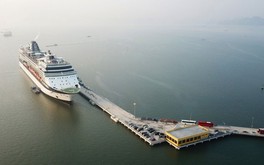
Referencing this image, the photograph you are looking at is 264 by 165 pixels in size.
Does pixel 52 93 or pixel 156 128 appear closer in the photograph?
pixel 156 128

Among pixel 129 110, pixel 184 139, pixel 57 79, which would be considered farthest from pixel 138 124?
pixel 57 79

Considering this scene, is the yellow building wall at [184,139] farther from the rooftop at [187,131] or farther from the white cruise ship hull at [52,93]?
the white cruise ship hull at [52,93]

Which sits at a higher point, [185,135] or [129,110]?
[185,135]

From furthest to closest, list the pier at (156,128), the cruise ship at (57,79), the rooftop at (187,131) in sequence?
the cruise ship at (57,79), the pier at (156,128), the rooftop at (187,131)

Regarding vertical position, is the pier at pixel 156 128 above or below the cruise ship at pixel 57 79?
below

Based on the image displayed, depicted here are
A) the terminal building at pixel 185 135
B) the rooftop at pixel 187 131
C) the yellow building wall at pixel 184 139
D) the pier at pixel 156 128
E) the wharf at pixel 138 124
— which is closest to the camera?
the yellow building wall at pixel 184 139

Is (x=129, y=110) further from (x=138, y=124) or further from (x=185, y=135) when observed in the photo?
(x=185, y=135)

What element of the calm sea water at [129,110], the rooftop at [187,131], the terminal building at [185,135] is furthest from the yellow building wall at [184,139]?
the calm sea water at [129,110]
